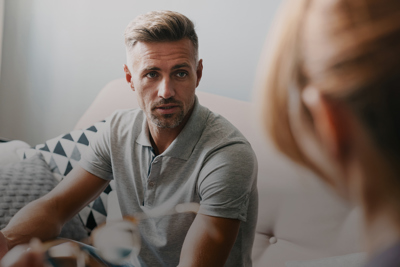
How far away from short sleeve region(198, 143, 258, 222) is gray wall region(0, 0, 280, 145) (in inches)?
4.8

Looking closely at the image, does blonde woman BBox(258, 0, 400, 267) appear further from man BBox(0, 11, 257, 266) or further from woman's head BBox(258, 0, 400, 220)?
man BBox(0, 11, 257, 266)

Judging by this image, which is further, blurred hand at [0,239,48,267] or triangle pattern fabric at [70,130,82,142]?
triangle pattern fabric at [70,130,82,142]

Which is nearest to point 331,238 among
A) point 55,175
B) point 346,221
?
point 346,221

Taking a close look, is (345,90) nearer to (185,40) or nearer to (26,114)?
(185,40)

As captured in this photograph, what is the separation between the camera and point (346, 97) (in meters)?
0.30

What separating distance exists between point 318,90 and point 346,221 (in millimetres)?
210

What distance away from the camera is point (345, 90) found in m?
0.30

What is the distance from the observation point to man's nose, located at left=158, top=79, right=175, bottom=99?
0.60 meters

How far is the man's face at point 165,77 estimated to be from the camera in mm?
592

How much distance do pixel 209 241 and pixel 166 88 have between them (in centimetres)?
22

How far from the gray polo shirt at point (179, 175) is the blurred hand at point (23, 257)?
152 millimetres

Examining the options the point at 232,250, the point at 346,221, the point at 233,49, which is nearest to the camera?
the point at 346,221

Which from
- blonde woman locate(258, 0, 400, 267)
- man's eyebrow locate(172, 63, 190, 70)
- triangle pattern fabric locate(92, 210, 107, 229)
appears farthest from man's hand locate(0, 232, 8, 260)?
blonde woman locate(258, 0, 400, 267)

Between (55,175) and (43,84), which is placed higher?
(43,84)
